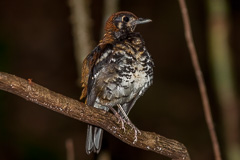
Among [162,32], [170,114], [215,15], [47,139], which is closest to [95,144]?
[215,15]

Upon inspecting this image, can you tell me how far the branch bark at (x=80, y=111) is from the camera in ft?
A: 10.7

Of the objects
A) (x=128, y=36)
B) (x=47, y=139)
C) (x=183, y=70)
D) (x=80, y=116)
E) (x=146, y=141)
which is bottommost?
(x=47, y=139)

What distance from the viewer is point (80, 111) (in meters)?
3.60

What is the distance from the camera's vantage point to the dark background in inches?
344

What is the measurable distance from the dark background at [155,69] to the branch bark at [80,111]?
4.57 metres

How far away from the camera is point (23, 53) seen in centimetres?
905

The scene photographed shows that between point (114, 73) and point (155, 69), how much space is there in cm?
452

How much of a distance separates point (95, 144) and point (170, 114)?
176 inches

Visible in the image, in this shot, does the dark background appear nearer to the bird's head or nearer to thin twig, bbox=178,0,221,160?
the bird's head

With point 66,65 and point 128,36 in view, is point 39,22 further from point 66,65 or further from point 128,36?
point 128,36

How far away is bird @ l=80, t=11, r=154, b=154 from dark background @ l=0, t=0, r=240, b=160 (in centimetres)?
374

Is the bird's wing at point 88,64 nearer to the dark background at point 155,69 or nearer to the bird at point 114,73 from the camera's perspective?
the bird at point 114,73

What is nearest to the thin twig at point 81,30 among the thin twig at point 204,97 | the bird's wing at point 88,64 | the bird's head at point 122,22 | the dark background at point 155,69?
the bird's head at point 122,22

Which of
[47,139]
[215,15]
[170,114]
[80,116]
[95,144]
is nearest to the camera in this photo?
[80,116]
